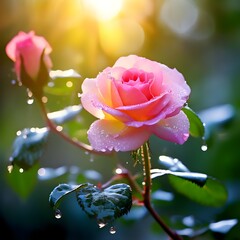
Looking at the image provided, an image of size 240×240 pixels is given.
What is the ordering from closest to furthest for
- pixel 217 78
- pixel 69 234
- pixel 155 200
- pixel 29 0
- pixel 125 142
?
1. pixel 125 142
2. pixel 155 200
3. pixel 69 234
4. pixel 29 0
5. pixel 217 78

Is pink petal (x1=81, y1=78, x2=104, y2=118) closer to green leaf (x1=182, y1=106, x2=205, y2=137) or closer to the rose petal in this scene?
the rose petal

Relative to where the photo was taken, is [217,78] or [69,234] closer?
[69,234]

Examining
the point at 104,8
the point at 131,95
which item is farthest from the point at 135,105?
the point at 104,8

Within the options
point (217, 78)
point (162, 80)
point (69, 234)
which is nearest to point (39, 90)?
point (162, 80)

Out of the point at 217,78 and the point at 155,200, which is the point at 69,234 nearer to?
the point at 155,200

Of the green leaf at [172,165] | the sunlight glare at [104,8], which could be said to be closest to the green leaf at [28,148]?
the green leaf at [172,165]

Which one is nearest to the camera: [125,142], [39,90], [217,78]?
[125,142]
